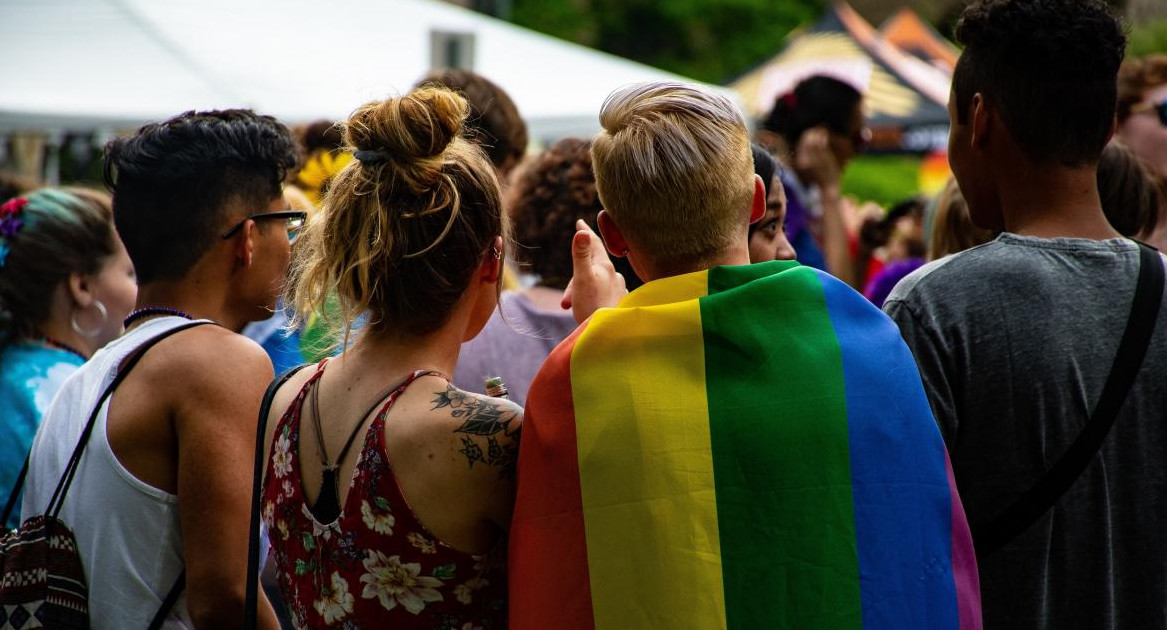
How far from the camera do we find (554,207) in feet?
10.5

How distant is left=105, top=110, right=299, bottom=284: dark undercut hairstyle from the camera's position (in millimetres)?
2459

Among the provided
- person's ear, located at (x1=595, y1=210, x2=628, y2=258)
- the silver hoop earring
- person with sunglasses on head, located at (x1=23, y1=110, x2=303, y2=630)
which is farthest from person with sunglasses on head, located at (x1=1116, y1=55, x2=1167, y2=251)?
the silver hoop earring

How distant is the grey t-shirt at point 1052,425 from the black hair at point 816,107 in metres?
3.04

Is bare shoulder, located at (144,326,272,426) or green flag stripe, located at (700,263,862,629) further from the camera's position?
bare shoulder, located at (144,326,272,426)

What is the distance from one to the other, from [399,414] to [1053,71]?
1.46 m

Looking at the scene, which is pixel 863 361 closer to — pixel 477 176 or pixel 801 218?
pixel 477 176

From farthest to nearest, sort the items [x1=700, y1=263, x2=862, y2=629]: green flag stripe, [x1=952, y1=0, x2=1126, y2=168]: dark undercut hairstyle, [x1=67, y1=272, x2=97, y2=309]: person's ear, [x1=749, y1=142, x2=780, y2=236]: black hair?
[x1=67, y1=272, x2=97, y2=309]: person's ear < [x1=749, y1=142, x2=780, y2=236]: black hair < [x1=952, y1=0, x2=1126, y2=168]: dark undercut hairstyle < [x1=700, y1=263, x2=862, y2=629]: green flag stripe

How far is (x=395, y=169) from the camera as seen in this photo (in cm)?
198

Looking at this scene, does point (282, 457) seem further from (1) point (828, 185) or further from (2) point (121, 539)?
(1) point (828, 185)

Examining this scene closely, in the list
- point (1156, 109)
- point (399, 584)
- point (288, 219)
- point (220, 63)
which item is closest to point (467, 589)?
point (399, 584)

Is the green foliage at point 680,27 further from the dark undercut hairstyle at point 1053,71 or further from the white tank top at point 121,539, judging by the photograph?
the white tank top at point 121,539

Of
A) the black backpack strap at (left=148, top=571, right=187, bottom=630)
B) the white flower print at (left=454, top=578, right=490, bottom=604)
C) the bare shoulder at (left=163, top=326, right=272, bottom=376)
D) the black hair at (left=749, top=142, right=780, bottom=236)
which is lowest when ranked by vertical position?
the black backpack strap at (left=148, top=571, right=187, bottom=630)

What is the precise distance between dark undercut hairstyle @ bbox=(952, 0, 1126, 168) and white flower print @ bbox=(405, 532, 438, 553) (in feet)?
4.70

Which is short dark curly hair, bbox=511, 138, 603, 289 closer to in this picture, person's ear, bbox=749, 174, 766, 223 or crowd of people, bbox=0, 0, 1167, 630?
crowd of people, bbox=0, 0, 1167, 630
